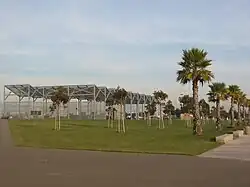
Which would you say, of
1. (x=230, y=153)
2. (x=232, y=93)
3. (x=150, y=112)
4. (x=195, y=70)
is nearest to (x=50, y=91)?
(x=150, y=112)

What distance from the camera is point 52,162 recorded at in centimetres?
1672

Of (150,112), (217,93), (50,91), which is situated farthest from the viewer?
(50,91)

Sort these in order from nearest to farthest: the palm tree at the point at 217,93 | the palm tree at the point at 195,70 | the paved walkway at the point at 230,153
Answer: the paved walkway at the point at 230,153, the palm tree at the point at 195,70, the palm tree at the point at 217,93

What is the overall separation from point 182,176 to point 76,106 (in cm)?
10612

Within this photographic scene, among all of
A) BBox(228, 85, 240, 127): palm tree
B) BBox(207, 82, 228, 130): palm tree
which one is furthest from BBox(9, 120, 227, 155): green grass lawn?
BBox(228, 85, 240, 127): palm tree

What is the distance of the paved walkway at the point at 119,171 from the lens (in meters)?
11.6

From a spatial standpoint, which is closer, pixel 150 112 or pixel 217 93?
pixel 217 93

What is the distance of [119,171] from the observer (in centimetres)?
1404

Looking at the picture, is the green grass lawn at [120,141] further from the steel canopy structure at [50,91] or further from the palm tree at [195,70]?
the steel canopy structure at [50,91]

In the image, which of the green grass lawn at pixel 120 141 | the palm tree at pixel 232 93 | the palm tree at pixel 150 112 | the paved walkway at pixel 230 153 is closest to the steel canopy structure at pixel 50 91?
the palm tree at pixel 150 112

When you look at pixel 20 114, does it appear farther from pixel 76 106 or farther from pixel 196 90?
pixel 196 90

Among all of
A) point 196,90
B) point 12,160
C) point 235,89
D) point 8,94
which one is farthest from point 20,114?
point 12,160

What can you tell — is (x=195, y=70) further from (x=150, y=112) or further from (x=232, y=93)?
(x=150, y=112)

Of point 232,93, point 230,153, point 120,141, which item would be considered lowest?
point 230,153
